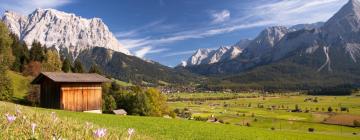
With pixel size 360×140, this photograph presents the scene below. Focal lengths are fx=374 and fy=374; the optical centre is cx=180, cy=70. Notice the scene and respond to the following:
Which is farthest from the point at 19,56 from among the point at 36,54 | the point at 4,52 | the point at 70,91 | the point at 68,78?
the point at 68,78

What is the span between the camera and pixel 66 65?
129125 millimetres

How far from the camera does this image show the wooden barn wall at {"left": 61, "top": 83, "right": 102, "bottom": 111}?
5894 centimetres

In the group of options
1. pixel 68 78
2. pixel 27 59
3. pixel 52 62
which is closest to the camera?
pixel 68 78

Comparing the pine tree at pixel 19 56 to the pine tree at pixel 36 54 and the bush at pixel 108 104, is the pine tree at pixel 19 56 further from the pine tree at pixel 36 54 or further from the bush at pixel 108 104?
the bush at pixel 108 104

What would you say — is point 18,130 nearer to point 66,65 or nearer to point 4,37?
point 4,37

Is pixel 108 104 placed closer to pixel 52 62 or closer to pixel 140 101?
pixel 140 101

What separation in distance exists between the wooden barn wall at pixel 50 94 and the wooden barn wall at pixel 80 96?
1.11 metres

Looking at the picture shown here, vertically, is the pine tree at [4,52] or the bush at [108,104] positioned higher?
the pine tree at [4,52]

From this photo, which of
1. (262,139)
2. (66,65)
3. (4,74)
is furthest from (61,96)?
(66,65)

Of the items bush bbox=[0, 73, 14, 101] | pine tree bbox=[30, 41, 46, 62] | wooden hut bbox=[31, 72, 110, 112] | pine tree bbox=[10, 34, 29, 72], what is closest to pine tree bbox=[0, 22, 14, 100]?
bush bbox=[0, 73, 14, 101]

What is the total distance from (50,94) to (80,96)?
4.74 m

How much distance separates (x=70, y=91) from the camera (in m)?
59.4

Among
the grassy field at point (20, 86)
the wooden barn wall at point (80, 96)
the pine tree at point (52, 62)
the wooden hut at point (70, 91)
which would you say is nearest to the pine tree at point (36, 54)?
the pine tree at point (52, 62)

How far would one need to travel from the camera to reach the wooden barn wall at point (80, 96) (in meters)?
58.9
